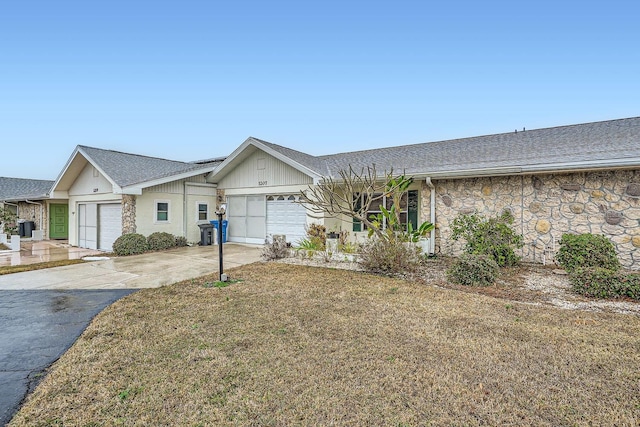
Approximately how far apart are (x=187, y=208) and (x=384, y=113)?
12239 mm

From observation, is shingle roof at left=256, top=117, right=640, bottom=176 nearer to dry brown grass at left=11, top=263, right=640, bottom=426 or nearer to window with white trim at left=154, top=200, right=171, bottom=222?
dry brown grass at left=11, top=263, right=640, bottom=426

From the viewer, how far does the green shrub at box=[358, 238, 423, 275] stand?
7.93m

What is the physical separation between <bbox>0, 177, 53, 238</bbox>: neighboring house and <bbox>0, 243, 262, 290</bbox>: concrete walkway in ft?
33.6

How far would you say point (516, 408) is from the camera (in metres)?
2.66

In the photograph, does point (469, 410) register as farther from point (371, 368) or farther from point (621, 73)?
point (621, 73)

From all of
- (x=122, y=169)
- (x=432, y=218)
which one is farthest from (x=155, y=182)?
(x=432, y=218)

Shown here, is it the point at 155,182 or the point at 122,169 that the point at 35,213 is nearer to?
the point at 122,169

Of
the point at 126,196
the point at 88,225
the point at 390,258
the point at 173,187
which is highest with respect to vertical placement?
the point at 173,187

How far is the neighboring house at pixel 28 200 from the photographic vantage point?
18.7 m

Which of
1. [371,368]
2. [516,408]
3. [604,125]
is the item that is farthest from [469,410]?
[604,125]

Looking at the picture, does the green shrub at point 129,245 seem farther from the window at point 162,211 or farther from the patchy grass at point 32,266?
the patchy grass at point 32,266

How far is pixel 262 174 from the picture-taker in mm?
14141

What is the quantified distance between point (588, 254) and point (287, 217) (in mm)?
10155

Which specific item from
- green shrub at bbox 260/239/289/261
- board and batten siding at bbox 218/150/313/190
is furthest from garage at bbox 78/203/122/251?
green shrub at bbox 260/239/289/261
